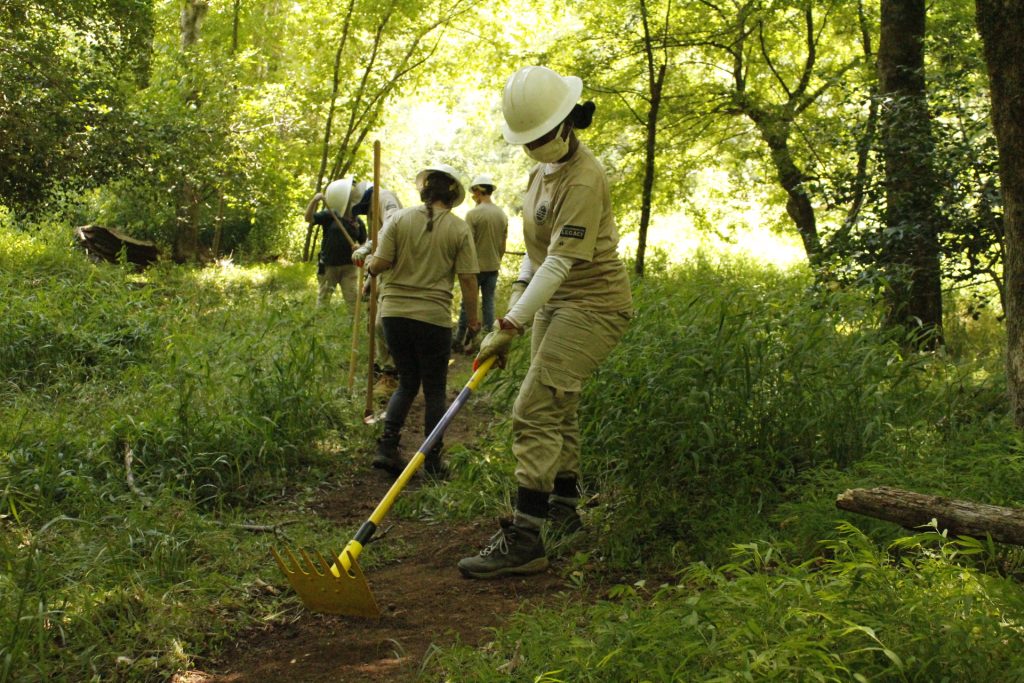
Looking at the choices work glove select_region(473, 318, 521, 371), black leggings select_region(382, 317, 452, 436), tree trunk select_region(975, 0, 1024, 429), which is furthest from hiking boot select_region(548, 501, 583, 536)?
tree trunk select_region(975, 0, 1024, 429)

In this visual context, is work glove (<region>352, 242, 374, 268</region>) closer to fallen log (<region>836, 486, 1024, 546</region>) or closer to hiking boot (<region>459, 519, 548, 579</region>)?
hiking boot (<region>459, 519, 548, 579</region>)

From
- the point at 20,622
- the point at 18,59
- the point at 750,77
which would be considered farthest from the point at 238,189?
the point at 20,622

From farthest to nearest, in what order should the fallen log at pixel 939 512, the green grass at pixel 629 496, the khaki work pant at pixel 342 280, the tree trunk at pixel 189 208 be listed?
the tree trunk at pixel 189 208
the khaki work pant at pixel 342 280
the fallen log at pixel 939 512
the green grass at pixel 629 496

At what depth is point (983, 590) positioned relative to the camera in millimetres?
3135

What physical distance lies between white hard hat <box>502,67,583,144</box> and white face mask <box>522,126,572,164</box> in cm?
8

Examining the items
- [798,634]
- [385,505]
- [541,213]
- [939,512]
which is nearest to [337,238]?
[541,213]

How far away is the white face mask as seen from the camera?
4.38 m

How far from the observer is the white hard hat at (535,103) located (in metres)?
4.31

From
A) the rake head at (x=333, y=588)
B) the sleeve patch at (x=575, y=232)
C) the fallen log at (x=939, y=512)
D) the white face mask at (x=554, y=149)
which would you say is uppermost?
the white face mask at (x=554, y=149)

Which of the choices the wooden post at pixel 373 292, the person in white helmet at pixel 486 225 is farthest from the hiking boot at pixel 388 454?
the person in white helmet at pixel 486 225

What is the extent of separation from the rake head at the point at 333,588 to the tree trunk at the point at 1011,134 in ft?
11.6

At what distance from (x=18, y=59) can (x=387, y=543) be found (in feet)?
29.2

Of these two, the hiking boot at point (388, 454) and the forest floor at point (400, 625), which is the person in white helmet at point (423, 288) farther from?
the forest floor at point (400, 625)

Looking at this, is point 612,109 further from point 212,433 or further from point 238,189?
point 212,433
